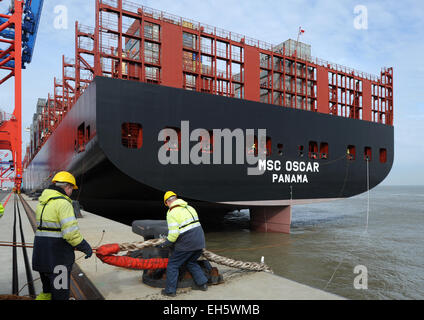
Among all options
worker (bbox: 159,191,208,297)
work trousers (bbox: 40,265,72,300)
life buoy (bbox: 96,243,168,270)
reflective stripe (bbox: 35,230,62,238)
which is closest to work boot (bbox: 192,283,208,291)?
worker (bbox: 159,191,208,297)

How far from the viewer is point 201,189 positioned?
37.1 ft

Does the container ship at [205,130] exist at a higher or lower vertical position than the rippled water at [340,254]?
higher

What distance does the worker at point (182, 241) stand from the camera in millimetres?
3893

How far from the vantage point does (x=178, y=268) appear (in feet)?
12.9

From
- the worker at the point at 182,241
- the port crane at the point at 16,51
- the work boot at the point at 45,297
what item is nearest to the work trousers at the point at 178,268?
the worker at the point at 182,241

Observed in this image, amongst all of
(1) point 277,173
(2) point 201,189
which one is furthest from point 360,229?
(2) point 201,189

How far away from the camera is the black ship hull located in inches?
395

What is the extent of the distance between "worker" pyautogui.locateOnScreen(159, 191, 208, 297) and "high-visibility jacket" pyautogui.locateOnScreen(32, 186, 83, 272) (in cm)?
117

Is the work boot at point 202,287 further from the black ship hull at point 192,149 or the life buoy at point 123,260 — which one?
the black ship hull at point 192,149

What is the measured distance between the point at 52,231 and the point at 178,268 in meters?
1.60

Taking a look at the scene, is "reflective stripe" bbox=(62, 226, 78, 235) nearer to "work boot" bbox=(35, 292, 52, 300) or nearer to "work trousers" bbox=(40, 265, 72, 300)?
"work trousers" bbox=(40, 265, 72, 300)

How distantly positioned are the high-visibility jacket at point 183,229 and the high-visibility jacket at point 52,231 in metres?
1.14

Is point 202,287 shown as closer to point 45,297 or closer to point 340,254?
point 45,297
